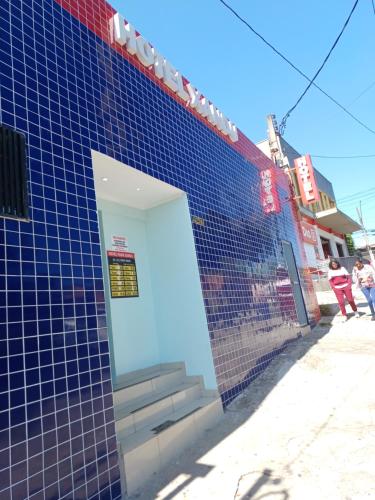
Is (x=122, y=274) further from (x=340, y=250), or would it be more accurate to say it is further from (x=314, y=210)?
(x=340, y=250)

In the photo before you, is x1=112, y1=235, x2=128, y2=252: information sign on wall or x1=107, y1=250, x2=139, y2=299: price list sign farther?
x1=112, y1=235, x2=128, y2=252: information sign on wall

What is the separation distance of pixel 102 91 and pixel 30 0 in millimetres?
1024

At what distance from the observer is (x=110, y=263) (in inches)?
188

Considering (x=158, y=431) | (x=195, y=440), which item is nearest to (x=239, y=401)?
(x=195, y=440)

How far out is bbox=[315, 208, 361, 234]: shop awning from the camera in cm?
1808

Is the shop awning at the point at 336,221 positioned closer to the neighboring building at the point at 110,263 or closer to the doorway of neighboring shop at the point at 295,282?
the doorway of neighboring shop at the point at 295,282

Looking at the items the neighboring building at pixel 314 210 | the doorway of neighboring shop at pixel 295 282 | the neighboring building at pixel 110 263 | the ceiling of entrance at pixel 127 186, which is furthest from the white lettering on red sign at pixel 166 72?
the neighboring building at pixel 314 210

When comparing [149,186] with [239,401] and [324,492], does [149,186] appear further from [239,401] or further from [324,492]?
[324,492]

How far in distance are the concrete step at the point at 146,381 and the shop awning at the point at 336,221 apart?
15.6m

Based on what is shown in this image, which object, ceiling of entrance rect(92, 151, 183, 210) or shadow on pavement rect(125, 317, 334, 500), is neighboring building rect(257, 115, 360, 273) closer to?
shadow on pavement rect(125, 317, 334, 500)

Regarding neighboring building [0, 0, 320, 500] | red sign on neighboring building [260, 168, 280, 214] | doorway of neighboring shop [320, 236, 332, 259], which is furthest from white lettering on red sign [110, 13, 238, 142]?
doorway of neighboring shop [320, 236, 332, 259]

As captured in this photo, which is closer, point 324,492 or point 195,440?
point 324,492

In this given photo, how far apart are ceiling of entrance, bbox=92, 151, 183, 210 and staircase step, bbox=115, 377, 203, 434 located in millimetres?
2713

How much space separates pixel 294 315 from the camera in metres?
7.89
